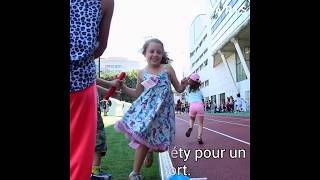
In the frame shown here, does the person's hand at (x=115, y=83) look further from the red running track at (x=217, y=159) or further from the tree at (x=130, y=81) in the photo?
the red running track at (x=217, y=159)

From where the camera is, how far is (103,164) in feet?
9.45

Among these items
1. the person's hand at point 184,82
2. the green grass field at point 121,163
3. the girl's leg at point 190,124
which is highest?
the person's hand at point 184,82

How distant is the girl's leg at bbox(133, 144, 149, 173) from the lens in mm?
2450

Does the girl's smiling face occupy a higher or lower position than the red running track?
higher

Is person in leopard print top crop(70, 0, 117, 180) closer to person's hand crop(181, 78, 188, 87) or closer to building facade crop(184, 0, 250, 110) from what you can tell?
building facade crop(184, 0, 250, 110)

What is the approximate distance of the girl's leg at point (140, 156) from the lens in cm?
245

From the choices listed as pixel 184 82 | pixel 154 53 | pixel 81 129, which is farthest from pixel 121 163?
pixel 81 129

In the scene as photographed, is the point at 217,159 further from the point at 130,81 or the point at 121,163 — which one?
the point at 121,163

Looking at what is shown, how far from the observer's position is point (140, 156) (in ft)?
8.09

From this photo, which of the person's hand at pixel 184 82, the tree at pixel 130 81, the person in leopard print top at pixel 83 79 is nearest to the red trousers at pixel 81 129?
the person in leopard print top at pixel 83 79

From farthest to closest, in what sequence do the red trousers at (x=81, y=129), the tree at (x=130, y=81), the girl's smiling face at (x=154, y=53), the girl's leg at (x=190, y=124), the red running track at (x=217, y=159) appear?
the girl's leg at (x=190, y=124) → the tree at (x=130, y=81) → the girl's smiling face at (x=154, y=53) → the red running track at (x=217, y=159) → the red trousers at (x=81, y=129)

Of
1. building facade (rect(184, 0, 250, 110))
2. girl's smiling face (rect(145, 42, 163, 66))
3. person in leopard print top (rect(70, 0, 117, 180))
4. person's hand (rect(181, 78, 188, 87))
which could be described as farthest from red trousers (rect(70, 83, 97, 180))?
person's hand (rect(181, 78, 188, 87))

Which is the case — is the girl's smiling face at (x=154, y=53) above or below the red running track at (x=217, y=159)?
above
